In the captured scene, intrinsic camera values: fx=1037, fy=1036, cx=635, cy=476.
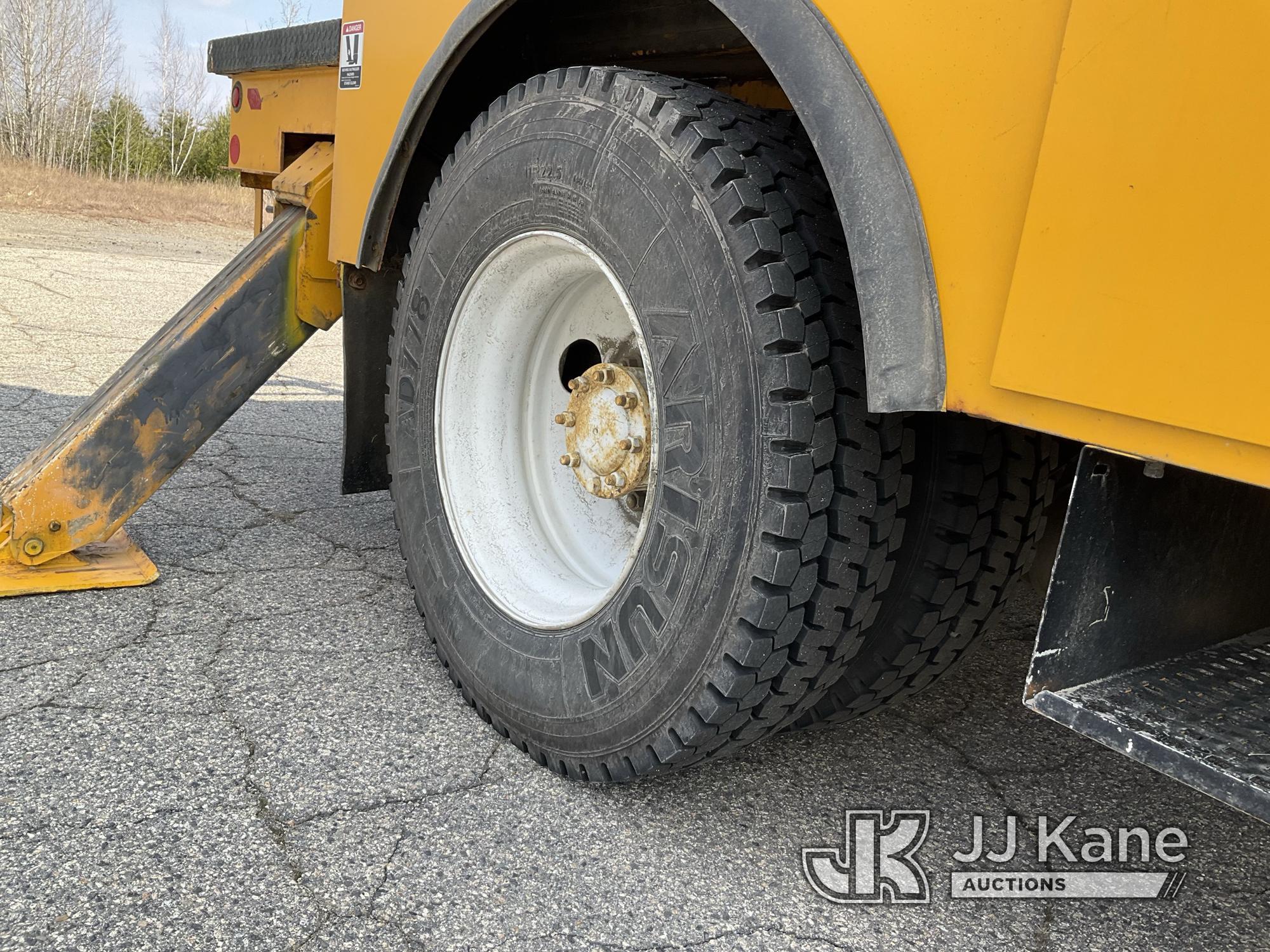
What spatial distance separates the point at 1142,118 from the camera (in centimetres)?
94

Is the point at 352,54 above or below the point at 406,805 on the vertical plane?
above

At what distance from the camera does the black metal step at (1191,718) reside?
103cm

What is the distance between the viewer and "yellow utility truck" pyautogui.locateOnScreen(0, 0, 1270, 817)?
959 millimetres

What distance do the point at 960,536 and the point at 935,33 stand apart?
2.56 ft

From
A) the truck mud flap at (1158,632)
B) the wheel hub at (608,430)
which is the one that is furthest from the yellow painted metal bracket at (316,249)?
the truck mud flap at (1158,632)

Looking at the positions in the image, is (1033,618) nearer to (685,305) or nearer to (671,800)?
(671,800)

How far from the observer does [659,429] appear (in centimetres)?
152

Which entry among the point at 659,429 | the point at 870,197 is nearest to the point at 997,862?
the point at 659,429

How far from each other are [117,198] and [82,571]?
18.0 m

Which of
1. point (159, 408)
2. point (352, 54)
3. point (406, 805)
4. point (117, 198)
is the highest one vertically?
point (352, 54)

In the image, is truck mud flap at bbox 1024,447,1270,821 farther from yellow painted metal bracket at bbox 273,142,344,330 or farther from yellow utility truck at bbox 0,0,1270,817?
yellow painted metal bracket at bbox 273,142,344,330

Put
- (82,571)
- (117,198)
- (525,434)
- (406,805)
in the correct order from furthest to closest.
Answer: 1. (117,198)
2. (82,571)
3. (525,434)
4. (406,805)

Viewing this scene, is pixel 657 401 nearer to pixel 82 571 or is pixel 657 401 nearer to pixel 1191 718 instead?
pixel 1191 718

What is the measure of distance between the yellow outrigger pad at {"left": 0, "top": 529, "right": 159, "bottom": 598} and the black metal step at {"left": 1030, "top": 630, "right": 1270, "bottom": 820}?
2023 mm
